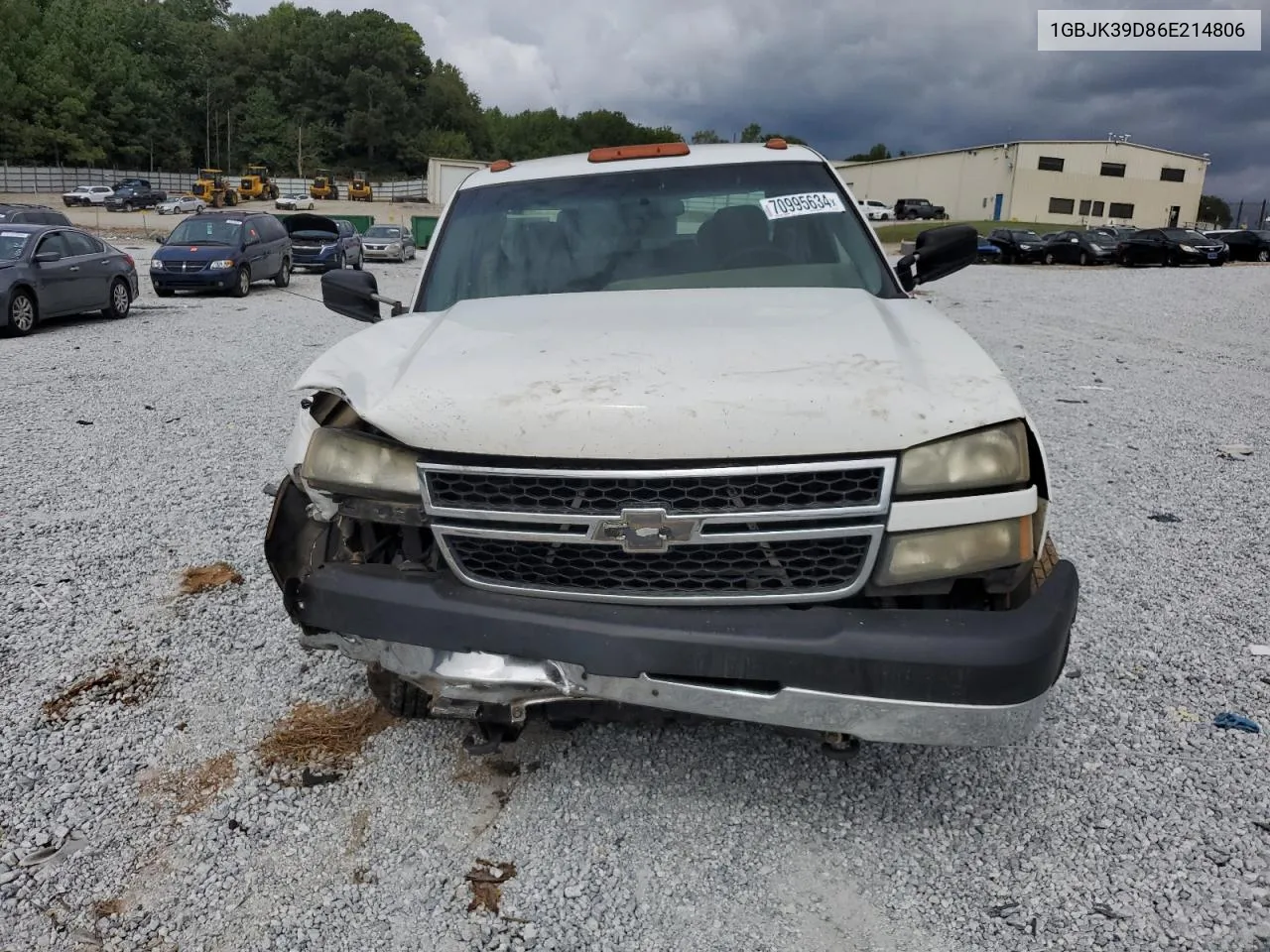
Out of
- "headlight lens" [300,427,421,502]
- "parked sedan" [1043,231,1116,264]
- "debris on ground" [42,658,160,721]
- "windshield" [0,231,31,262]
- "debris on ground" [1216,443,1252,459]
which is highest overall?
"parked sedan" [1043,231,1116,264]

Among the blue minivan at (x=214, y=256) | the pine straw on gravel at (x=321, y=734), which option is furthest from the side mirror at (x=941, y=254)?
the blue minivan at (x=214, y=256)

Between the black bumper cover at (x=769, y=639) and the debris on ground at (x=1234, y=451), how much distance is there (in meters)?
5.68

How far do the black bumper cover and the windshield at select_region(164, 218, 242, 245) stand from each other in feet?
61.3

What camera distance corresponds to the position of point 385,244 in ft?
104

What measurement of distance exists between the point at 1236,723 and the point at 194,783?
3.40m

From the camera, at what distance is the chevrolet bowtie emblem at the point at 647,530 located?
2.17 meters

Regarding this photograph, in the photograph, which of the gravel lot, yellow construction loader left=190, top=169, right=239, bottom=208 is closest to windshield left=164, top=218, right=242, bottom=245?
the gravel lot

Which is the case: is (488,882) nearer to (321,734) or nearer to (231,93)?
(321,734)

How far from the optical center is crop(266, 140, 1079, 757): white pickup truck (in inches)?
83.9

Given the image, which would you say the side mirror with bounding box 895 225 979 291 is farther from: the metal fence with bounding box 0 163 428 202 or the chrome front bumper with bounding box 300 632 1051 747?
the metal fence with bounding box 0 163 428 202

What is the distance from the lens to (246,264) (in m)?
18.7

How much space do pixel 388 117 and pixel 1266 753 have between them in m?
119

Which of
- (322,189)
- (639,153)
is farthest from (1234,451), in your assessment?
(322,189)

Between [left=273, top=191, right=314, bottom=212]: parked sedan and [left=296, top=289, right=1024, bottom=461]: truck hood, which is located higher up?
[left=273, top=191, right=314, bottom=212]: parked sedan
